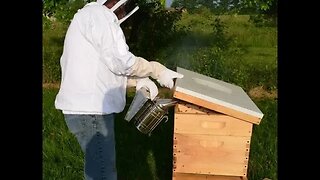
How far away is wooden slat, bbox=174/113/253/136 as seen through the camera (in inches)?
105

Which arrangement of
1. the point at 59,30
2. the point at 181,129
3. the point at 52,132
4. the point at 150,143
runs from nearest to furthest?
the point at 181,129, the point at 150,143, the point at 52,132, the point at 59,30

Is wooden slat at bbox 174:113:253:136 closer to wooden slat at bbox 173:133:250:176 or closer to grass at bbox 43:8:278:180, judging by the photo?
wooden slat at bbox 173:133:250:176

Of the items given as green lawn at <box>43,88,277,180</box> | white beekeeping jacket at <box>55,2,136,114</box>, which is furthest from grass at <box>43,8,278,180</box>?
white beekeeping jacket at <box>55,2,136,114</box>

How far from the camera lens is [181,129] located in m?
2.67

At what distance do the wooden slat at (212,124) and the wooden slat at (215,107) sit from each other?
30 mm

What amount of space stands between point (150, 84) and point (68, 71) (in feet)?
1.71

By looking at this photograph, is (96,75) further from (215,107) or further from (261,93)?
(261,93)

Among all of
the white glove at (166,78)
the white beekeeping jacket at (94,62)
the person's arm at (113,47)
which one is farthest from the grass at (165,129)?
the person's arm at (113,47)

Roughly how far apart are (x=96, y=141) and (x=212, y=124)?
2.14ft

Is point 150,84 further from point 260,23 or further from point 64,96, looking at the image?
point 260,23

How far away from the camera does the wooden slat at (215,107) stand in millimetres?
2615

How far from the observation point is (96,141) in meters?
2.78

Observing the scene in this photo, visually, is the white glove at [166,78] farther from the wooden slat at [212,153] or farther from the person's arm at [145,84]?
the wooden slat at [212,153]

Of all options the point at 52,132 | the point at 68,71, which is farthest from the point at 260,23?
the point at 68,71
